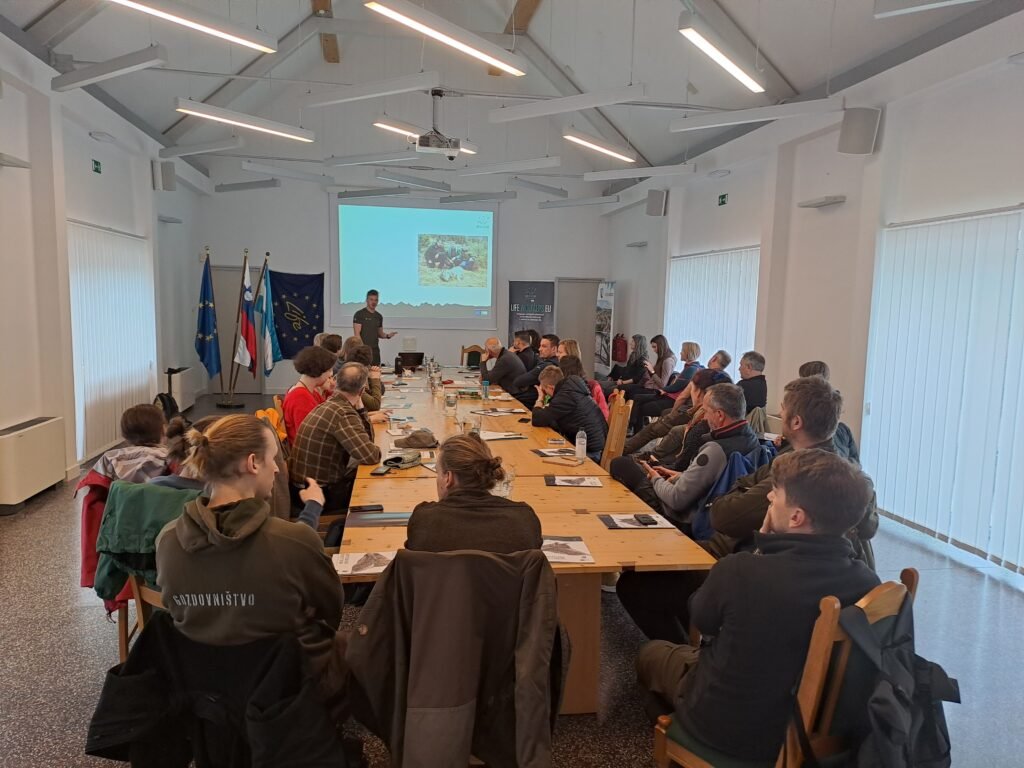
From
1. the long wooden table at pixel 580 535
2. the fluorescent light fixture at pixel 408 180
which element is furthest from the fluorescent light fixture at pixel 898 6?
the fluorescent light fixture at pixel 408 180

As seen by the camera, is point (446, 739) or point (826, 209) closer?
point (446, 739)

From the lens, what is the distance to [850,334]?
5.89 m

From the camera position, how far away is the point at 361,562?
228cm

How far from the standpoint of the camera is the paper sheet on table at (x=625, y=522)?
8.99ft

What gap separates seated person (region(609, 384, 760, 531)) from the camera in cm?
314

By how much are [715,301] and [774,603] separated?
7.29m

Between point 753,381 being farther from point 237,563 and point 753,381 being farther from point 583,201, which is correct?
point 583,201

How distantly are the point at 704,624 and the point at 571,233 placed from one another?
10956mm

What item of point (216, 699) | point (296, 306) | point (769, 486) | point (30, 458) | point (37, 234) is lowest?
point (30, 458)

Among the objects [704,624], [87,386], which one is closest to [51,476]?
[87,386]

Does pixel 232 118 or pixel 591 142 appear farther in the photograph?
pixel 591 142

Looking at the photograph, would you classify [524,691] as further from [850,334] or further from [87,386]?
[87,386]

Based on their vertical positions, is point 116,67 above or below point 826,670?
above

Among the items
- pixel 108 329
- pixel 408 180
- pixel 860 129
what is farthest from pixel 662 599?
pixel 408 180
